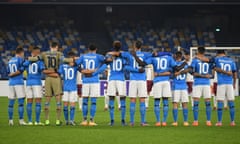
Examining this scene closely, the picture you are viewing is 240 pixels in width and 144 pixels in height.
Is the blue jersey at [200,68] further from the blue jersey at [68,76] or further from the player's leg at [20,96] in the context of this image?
the player's leg at [20,96]

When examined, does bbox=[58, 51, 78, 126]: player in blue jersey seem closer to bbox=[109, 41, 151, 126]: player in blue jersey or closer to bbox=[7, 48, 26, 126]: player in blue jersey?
bbox=[7, 48, 26, 126]: player in blue jersey

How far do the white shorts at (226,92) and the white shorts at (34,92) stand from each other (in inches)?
205

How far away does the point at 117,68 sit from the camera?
20.0 m

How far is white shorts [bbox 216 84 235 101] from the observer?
66.6 ft

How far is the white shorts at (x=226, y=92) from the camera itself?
20297 millimetres

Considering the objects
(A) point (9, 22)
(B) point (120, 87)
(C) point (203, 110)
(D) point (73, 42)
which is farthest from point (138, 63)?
(A) point (9, 22)

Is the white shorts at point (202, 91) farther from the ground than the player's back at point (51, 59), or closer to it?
closer to it

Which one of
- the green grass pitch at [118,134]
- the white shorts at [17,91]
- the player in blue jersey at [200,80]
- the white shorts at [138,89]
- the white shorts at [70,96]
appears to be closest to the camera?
the green grass pitch at [118,134]

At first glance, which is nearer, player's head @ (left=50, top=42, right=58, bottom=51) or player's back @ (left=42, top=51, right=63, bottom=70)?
player's head @ (left=50, top=42, right=58, bottom=51)

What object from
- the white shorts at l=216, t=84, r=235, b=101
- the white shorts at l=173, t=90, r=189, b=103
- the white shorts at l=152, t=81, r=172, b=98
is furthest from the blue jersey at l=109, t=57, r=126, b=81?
the white shorts at l=216, t=84, r=235, b=101

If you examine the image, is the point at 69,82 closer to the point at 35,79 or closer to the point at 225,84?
the point at 35,79

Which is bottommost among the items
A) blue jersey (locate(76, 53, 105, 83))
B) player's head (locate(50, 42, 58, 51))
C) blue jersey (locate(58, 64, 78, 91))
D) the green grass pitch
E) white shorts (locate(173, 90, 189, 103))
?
the green grass pitch

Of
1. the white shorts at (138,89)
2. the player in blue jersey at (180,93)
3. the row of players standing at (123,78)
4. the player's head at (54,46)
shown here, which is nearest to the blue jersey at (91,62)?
the row of players standing at (123,78)

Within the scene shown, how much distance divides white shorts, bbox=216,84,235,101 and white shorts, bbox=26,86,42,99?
5218mm
